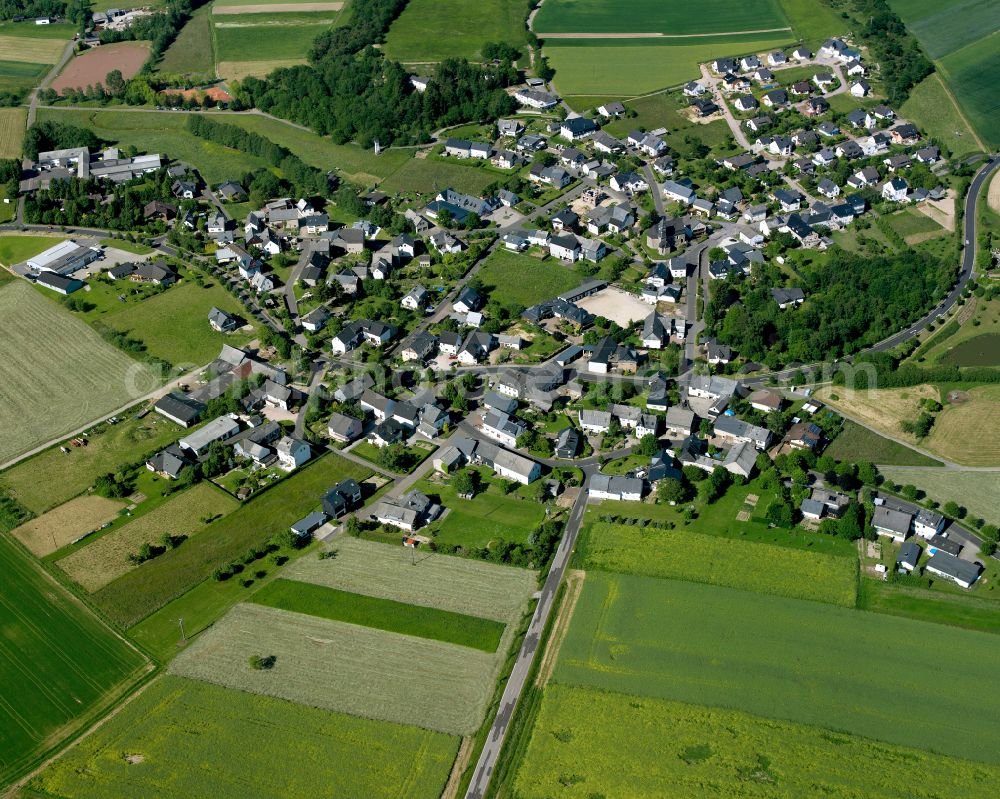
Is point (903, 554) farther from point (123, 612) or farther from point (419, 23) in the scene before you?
→ point (419, 23)

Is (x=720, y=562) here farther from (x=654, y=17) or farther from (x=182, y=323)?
(x=654, y=17)

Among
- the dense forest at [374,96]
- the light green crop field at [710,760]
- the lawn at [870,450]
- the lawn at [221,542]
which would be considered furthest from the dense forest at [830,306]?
the dense forest at [374,96]

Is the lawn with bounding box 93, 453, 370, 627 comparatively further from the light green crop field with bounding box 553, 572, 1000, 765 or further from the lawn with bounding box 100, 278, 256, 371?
the light green crop field with bounding box 553, 572, 1000, 765

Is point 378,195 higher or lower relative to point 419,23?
lower

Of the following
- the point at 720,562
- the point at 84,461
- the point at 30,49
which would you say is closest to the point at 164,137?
the point at 30,49

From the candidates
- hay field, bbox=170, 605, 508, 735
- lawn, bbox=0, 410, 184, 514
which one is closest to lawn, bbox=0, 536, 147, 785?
hay field, bbox=170, 605, 508, 735

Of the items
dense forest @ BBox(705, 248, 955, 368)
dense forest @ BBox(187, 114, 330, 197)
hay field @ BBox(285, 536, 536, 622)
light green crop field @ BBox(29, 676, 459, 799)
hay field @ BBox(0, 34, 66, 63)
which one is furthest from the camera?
hay field @ BBox(0, 34, 66, 63)

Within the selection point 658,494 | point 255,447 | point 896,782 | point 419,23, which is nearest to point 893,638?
point 896,782
